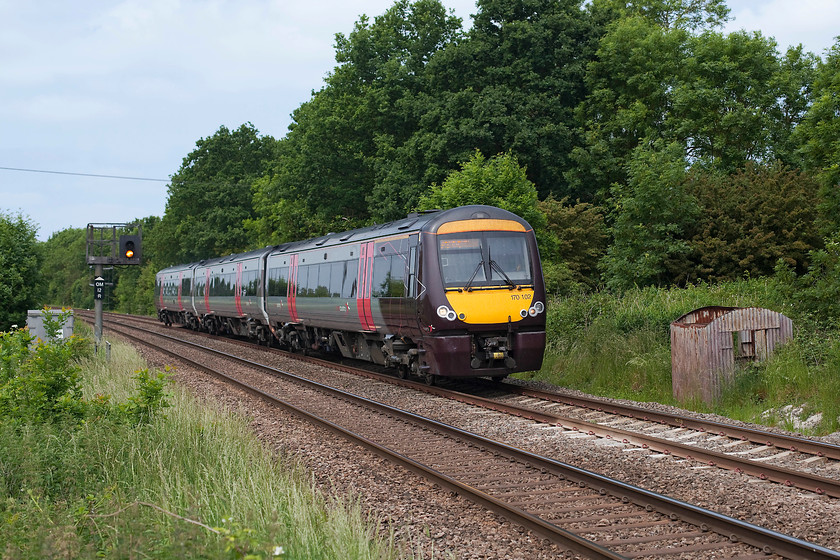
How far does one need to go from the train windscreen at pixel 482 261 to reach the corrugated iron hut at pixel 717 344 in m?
2.92

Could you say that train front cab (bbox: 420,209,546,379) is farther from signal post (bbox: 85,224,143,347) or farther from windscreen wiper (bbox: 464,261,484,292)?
signal post (bbox: 85,224,143,347)

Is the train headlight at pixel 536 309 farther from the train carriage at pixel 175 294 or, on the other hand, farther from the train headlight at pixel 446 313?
the train carriage at pixel 175 294

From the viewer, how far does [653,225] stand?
25828 millimetres

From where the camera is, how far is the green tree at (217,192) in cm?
6312

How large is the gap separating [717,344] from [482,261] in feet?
13.6

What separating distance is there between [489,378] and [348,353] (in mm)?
4077

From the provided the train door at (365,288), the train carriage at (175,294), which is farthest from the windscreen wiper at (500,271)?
the train carriage at (175,294)

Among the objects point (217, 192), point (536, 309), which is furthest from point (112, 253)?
point (217, 192)

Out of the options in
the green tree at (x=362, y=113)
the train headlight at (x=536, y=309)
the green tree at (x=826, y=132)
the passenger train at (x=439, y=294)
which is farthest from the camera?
the green tree at (x=362, y=113)

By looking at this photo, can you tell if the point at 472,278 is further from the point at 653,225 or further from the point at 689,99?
the point at 689,99

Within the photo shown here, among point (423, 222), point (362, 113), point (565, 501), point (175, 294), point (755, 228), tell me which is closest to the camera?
point (565, 501)

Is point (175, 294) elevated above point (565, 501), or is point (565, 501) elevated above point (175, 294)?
point (175, 294)

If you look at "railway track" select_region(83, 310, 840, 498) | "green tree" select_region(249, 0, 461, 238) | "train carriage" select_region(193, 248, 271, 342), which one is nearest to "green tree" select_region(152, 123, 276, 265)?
"green tree" select_region(249, 0, 461, 238)

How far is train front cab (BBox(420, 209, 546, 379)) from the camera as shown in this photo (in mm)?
13922
